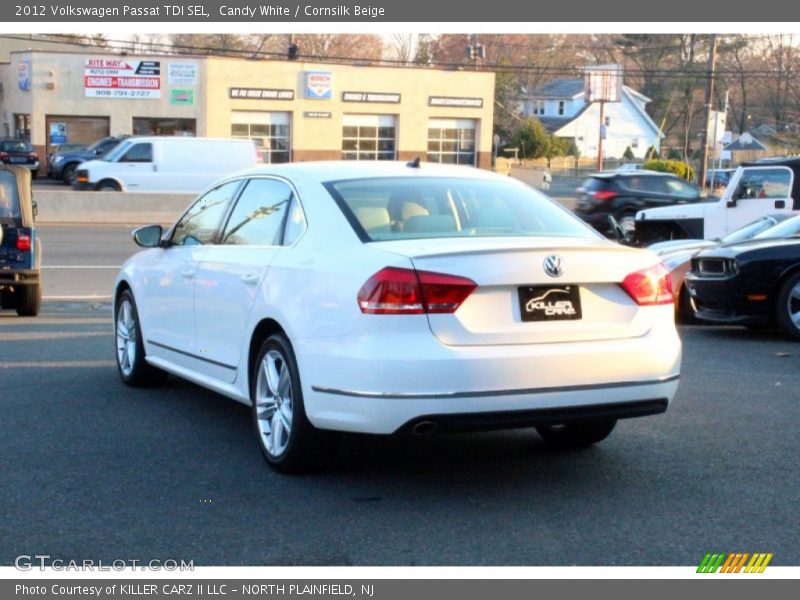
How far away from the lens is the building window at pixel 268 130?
5541cm

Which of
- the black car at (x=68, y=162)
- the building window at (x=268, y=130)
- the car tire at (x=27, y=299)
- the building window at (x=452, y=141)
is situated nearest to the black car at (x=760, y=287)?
the car tire at (x=27, y=299)

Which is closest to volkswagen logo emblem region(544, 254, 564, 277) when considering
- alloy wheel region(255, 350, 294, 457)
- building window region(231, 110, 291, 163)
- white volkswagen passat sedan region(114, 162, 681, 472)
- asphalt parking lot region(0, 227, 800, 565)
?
white volkswagen passat sedan region(114, 162, 681, 472)

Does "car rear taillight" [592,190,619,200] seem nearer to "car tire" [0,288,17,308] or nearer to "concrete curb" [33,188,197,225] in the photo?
"concrete curb" [33,188,197,225]

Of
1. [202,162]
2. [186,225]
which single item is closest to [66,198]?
[202,162]

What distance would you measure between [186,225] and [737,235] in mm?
7070

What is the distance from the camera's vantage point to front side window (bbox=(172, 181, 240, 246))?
293 inches

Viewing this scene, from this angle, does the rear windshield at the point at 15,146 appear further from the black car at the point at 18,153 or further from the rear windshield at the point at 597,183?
the rear windshield at the point at 597,183

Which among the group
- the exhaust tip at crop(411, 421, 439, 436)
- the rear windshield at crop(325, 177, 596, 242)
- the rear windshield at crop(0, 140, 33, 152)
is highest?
the rear windshield at crop(325, 177, 596, 242)

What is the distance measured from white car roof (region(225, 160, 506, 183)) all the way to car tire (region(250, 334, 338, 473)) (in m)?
1.01

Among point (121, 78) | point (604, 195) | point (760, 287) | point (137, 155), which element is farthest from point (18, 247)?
point (121, 78)

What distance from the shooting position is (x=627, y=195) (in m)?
25.3

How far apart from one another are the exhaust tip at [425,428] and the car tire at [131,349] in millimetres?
3580

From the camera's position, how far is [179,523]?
525cm

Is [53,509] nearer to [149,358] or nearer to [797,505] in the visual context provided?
[149,358]
